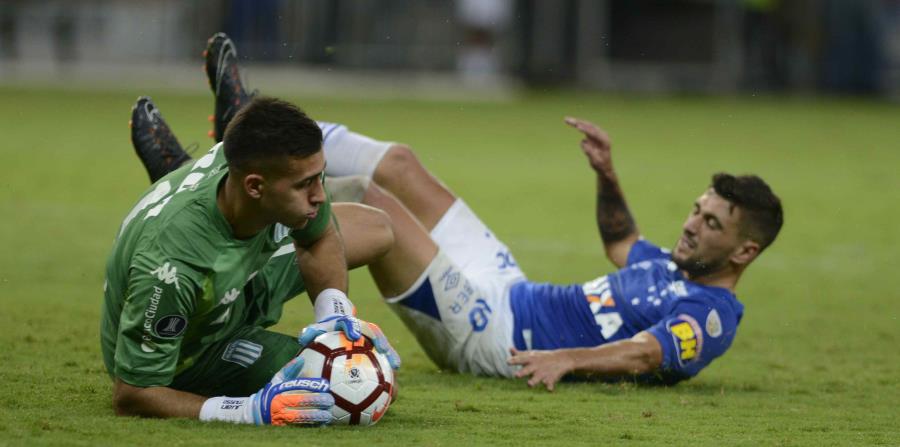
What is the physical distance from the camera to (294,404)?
4891mm

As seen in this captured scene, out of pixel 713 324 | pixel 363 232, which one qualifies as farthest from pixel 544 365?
pixel 363 232

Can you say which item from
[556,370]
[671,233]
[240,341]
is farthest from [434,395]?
[671,233]

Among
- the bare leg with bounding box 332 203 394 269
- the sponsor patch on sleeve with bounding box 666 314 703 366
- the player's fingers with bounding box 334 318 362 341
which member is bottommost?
the sponsor patch on sleeve with bounding box 666 314 703 366

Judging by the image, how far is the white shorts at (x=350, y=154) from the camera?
22.8 ft

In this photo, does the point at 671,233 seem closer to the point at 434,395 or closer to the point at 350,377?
the point at 434,395

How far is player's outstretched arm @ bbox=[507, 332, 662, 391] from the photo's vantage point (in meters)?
6.01

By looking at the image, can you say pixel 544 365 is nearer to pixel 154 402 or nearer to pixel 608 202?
pixel 608 202

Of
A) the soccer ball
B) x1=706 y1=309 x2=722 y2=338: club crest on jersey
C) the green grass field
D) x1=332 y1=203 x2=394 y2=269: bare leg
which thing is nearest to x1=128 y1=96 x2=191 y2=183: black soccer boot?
the green grass field

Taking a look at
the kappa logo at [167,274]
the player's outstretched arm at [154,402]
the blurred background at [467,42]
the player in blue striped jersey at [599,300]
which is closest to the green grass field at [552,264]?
the player's outstretched arm at [154,402]

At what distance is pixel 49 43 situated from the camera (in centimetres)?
2827

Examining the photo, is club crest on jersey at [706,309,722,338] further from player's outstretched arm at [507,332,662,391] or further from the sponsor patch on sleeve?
player's outstretched arm at [507,332,662,391]

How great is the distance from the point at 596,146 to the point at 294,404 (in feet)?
9.11

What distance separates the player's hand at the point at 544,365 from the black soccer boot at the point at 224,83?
188 centimetres

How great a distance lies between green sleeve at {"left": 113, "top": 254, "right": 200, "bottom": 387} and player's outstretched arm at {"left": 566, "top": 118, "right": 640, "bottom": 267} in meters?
2.90
